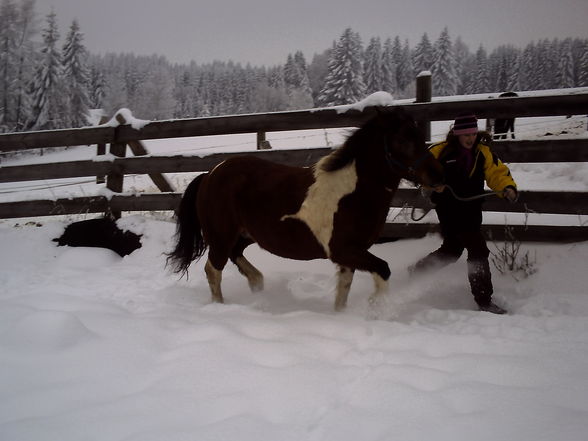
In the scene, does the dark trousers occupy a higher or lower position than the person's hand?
lower

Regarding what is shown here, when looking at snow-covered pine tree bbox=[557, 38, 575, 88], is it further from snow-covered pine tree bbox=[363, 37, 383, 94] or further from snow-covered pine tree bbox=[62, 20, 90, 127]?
snow-covered pine tree bbox=[62, 20, 90, 127]

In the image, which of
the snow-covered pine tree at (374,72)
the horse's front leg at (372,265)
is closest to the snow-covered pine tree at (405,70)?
the snow-covered pine tree at (374,72)

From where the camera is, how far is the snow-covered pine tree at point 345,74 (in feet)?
127

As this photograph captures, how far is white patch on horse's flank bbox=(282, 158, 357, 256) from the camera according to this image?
9.74 ft

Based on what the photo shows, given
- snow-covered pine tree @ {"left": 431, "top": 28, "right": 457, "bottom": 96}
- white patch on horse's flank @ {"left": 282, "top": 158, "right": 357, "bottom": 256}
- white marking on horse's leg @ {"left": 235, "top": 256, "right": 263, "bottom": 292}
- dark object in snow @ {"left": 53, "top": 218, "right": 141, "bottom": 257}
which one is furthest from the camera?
snow-covered pine tree @ {"left": 431, "top": 28, "right": 457, "bottom": 96}

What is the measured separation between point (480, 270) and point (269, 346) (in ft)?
6.26

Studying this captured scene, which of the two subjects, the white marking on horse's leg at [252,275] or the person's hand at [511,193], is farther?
the white marking on horse's leg at [252,275]

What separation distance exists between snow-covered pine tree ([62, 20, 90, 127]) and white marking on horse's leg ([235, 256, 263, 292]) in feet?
129

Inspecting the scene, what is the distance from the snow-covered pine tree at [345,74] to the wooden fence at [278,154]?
35.8 metres

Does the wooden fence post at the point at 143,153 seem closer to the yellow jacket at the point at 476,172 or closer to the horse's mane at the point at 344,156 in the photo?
the horse's mane at the point at 344,156

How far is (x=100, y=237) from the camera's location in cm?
496

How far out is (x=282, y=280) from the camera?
4.02m

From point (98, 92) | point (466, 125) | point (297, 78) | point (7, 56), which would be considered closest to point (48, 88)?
point (7, 56)

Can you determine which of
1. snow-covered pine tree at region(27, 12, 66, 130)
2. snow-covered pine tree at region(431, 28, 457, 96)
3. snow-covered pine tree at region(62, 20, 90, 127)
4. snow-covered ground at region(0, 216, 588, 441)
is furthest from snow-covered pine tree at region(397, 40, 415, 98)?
snow-covered ground at region(0, 216, 588, 441)
